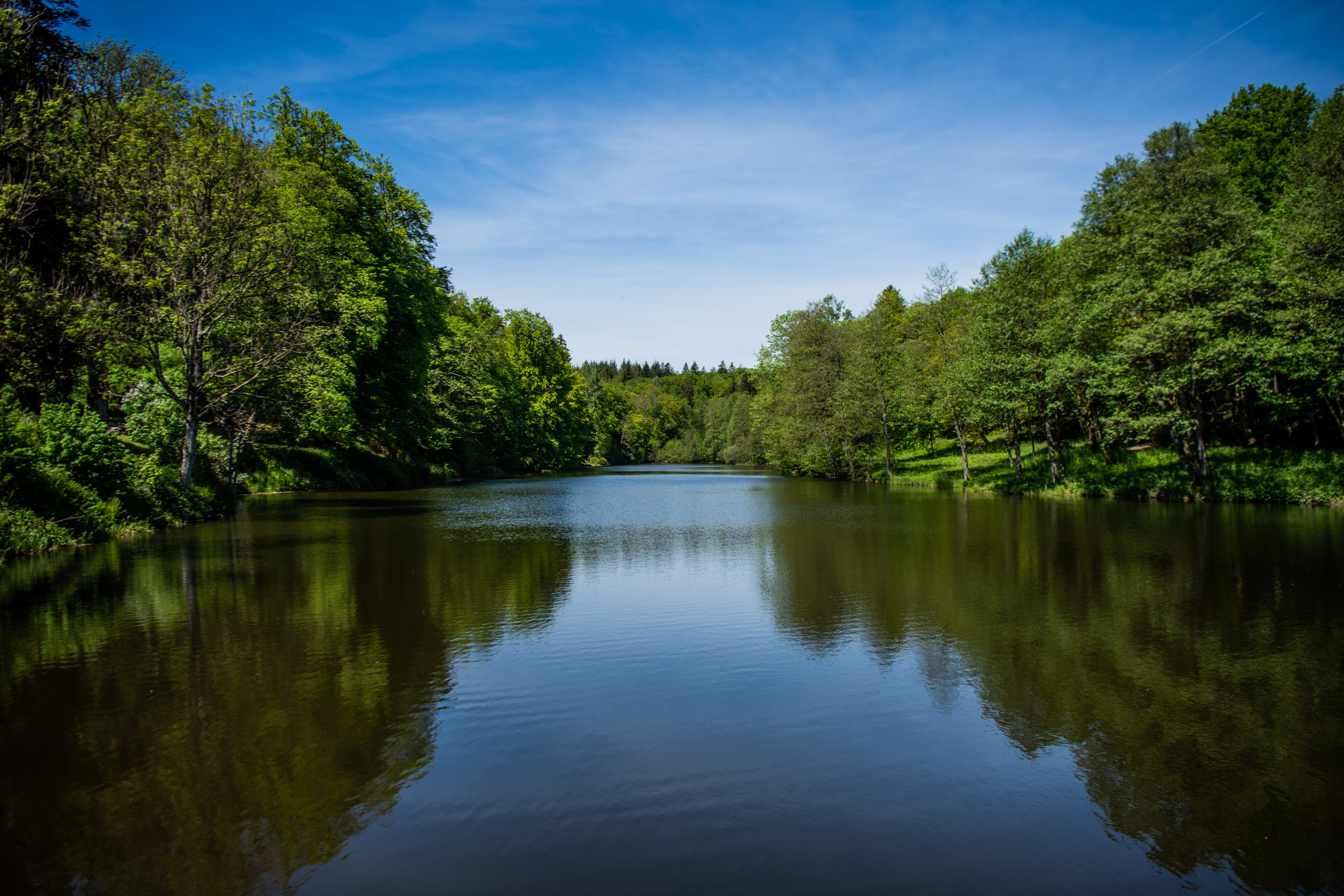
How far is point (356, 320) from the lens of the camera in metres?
28.7

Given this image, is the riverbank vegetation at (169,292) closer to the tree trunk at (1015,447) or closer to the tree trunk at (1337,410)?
the tree trunk at (1015,447)

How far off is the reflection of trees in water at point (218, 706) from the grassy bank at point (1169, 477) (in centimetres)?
2424

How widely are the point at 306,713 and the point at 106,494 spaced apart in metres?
16.6

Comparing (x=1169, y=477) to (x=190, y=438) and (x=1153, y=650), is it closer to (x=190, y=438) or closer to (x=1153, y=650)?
(x=1153, y=650)

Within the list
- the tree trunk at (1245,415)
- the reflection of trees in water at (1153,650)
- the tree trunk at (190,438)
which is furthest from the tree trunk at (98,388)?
the tree trunk at (1245,415)

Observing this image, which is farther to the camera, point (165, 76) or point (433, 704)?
point (165, 76)

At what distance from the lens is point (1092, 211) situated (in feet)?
109

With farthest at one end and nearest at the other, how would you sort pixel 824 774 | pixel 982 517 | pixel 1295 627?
pixel 982 517
pixel 1295 627
pixel 824 774

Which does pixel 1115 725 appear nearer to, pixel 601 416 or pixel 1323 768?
pixel 1323 768

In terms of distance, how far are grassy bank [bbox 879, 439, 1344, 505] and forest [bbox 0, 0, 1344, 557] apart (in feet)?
0.41

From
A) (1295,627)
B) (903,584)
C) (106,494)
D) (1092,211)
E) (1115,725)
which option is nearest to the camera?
(1115,725)

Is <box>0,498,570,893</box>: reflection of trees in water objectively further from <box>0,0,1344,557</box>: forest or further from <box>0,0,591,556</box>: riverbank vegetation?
<box>0,0,1344,557</box>: forest

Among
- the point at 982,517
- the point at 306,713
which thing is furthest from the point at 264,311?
the point at 982,517

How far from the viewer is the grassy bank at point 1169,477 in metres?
22.7
